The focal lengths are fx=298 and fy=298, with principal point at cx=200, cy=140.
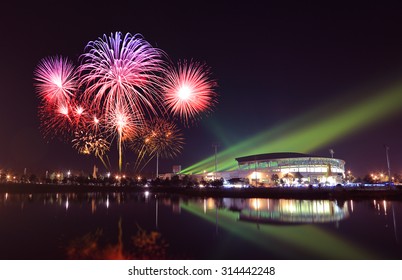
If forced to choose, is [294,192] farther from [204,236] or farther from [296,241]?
[204,236]

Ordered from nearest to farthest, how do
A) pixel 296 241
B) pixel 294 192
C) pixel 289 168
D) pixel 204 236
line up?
pixel 296 241 < pixel 204 236 < pixel 294 192 < pixel 289 168

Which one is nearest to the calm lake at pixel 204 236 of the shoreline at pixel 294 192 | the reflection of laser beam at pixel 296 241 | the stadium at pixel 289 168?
the reflection of laser beam at pixel 296 241

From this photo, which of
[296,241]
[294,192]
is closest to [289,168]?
[294,192]

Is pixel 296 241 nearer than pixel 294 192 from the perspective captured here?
Yes

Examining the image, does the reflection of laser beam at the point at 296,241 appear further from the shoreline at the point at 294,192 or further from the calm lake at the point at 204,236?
the shoreline at the point at 294,192

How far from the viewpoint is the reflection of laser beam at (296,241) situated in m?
11.7

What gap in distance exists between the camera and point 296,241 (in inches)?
532

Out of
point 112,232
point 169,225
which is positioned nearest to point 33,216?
point 112,232

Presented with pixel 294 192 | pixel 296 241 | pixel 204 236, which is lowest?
pixel 296 241
